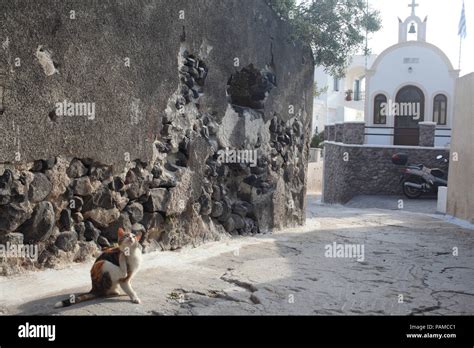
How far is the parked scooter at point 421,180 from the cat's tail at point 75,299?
15.9 meters

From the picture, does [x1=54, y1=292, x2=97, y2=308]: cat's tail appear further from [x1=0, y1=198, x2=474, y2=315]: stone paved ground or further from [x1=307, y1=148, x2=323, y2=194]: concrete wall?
[x1=307, y1=148, x2=323, y2=194]: concrete wall

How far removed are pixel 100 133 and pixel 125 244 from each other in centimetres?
142

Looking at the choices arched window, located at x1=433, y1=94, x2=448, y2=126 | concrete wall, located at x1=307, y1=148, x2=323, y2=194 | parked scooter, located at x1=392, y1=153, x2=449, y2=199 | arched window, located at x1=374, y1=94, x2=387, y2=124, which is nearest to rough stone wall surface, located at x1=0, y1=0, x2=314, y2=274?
parked scooter, located at x1=392, y1=153, x2=449, y2=199

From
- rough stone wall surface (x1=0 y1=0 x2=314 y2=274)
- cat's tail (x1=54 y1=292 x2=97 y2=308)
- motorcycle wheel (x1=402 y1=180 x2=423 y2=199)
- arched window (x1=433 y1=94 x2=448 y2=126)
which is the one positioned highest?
arched window (x1=433 y1=94 x2=448 y2=126)

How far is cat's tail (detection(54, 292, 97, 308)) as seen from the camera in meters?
3.62

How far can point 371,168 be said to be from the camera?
2033 cm

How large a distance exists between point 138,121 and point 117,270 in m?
1.92

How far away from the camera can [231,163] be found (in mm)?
7031

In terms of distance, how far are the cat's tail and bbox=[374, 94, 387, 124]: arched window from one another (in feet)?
72.1

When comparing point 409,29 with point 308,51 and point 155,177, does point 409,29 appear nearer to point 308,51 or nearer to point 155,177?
point 308,51

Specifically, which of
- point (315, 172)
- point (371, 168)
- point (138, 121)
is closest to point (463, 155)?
point (138, 121)

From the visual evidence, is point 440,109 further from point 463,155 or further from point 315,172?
point 463,155
